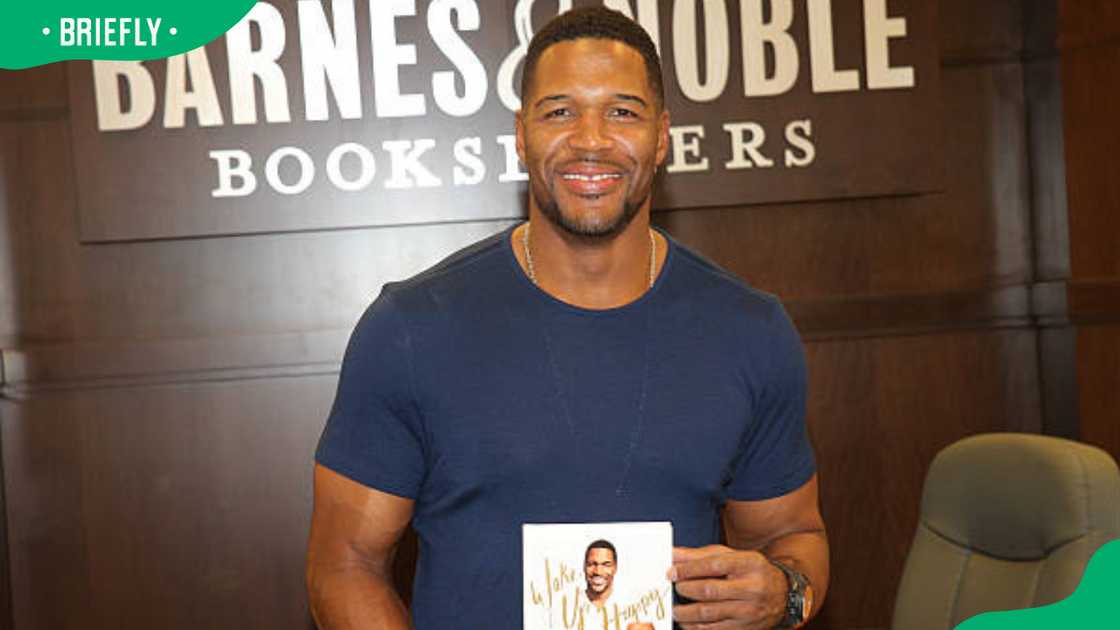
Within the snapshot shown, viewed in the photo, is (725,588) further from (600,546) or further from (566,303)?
(566,303)

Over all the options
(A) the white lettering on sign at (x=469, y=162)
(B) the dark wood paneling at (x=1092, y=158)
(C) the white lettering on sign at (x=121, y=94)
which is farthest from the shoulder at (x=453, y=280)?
(B) the dark wood paneling at (x=1092, y=158)

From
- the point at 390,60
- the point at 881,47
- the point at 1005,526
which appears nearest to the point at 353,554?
the point at 1005,526

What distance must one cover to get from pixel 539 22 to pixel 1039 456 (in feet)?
5.71

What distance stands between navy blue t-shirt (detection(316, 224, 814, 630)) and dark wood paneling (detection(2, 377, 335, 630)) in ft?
4.99

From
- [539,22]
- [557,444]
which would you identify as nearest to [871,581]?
[539,22]

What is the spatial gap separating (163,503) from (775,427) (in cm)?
192

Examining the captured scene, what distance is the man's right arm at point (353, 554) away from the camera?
2.04 metres

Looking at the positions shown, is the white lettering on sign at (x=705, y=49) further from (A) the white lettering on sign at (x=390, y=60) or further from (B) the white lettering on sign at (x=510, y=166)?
(A) the white lettering on sign at (x=390, y=60)

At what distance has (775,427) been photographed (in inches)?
86.7

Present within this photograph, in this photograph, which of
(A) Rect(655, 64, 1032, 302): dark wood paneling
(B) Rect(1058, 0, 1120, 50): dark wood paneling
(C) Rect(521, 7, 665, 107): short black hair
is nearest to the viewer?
(C) Rect(521, 7, 665, 107): short black hair

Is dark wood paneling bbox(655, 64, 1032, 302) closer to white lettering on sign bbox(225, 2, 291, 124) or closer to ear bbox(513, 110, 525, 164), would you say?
white lettering on sign bbox(225, 2, 291, 124)

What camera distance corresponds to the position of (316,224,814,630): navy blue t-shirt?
204 centimetres

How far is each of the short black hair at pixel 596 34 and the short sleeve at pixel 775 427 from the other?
412mm

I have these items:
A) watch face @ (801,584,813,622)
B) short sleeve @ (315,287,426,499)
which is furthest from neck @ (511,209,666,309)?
watch face @ (801,584,813,622)
